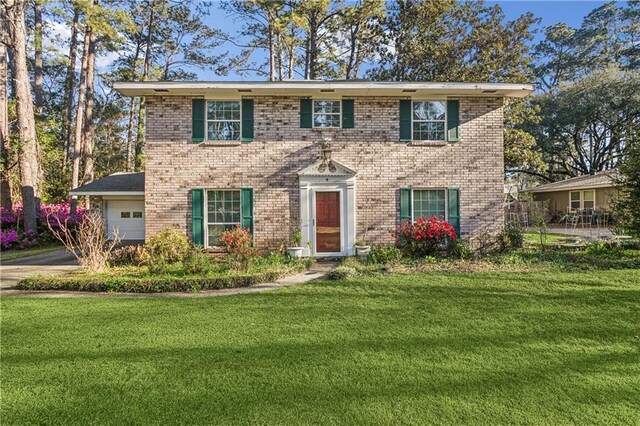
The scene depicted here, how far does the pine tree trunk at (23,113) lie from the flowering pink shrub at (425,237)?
14.7 metres

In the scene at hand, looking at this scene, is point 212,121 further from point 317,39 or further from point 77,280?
point 317,39

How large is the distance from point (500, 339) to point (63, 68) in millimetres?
37203

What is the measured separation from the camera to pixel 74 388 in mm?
3215

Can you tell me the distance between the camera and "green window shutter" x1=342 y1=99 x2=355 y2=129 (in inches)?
413

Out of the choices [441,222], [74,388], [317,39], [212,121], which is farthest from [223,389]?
[317,39]

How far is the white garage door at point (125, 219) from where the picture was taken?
1344 centimetres

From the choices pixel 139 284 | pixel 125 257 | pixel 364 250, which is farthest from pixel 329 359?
pixel 125 257

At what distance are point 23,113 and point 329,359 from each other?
16.6 meters

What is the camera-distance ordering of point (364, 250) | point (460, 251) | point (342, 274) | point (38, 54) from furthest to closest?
point (38, 54) → point (364, 250) → point (460, 251) → point (342, 274)

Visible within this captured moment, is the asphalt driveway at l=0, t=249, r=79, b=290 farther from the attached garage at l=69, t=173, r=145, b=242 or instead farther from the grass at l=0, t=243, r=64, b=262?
the attached garage at l=69, t=173, r=145, b=242

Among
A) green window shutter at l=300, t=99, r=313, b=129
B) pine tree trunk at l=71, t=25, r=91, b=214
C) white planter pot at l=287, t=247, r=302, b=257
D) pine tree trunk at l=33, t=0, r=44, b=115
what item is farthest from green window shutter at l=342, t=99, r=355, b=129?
pine tree trunk at l=33, t=0, r=44, b=115

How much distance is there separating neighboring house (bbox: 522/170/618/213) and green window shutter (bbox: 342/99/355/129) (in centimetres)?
1393

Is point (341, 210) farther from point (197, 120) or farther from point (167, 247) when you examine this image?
point (197, 120)

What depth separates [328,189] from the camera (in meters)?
10.3
